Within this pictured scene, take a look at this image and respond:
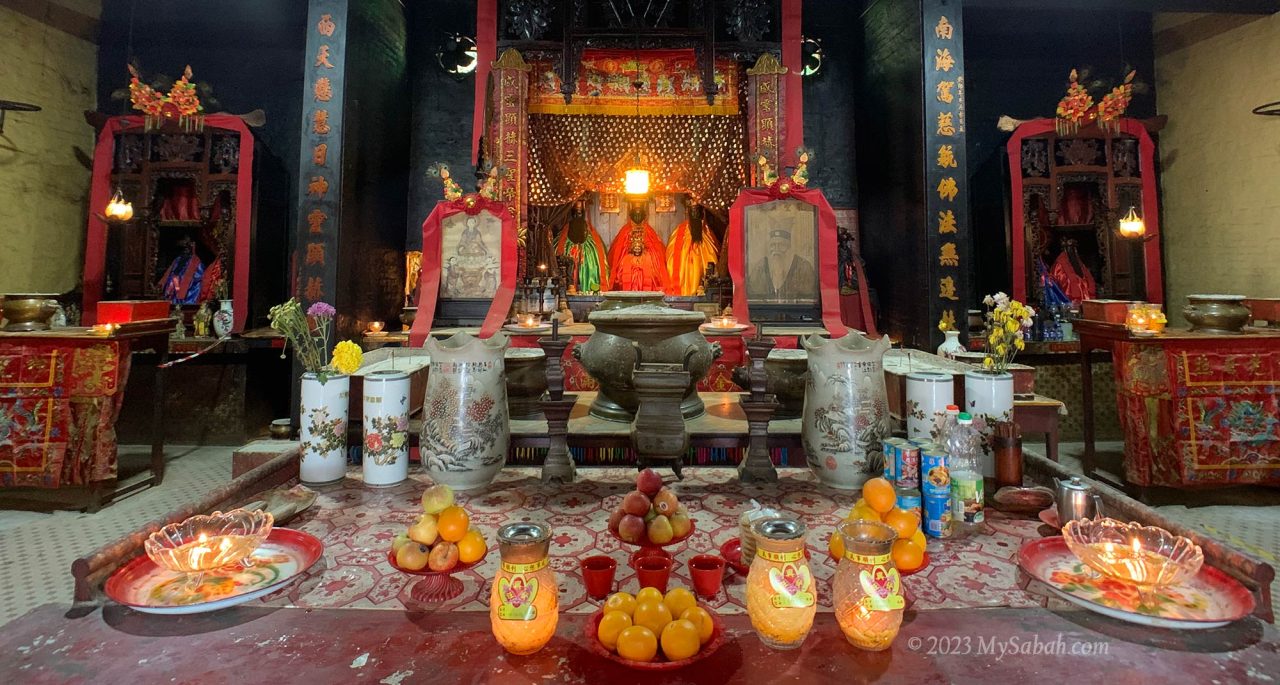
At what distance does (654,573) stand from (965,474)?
957mm

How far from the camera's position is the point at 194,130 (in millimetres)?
5645

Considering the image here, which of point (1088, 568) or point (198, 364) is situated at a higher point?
point (198, 364)

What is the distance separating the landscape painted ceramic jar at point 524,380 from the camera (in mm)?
2701

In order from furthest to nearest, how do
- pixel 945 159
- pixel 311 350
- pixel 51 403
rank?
pixel 945 159 → pixel 51 403 → pixel 311 350

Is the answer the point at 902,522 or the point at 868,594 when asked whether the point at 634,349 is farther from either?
the point at 868,594

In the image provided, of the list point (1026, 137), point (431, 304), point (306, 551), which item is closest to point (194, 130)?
point (431, 304)

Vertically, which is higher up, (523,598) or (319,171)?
(319,171)

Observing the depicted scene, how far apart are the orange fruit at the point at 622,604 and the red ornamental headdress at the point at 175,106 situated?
6.81m

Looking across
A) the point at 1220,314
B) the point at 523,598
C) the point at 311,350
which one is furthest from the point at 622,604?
the point at 1220,314

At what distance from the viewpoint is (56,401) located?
3420mm

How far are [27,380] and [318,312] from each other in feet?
6.45

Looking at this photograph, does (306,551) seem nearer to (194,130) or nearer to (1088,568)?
(1088,568)

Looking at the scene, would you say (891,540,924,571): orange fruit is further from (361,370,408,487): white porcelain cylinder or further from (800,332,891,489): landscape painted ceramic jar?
(361,370,408,487): white porcelain cylinder


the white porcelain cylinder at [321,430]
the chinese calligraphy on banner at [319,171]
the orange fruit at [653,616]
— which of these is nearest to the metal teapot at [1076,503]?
the orange fruit at [653,616]
